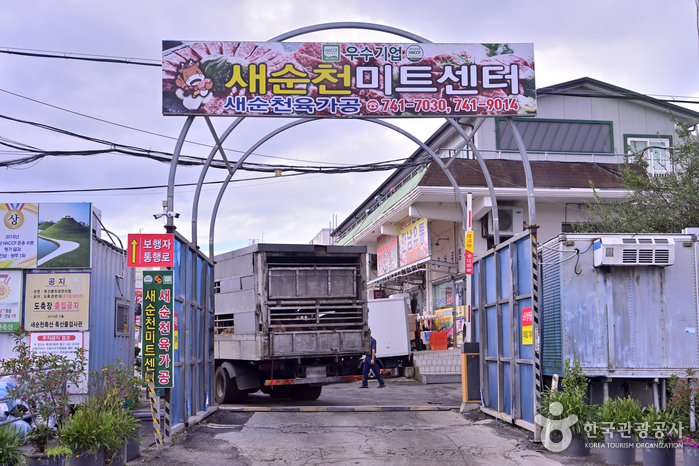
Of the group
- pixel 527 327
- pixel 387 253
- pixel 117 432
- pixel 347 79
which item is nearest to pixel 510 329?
pixel 527 327

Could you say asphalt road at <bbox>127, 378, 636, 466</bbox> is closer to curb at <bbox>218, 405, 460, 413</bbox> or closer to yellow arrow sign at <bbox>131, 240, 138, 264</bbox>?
curb at <bbox>218, 405, 460, 413</bbox>

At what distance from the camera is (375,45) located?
38.4ft

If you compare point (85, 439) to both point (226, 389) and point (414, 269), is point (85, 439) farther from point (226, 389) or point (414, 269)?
point (414, 269)

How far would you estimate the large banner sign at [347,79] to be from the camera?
1146 centimetres

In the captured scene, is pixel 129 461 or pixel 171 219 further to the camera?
pixel 171 219

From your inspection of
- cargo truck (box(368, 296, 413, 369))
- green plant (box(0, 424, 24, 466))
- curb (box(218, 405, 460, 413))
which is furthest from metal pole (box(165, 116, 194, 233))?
cargo truck (box(368, 296, 413, 369))

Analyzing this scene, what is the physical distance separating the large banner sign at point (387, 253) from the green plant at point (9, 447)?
27182 mm

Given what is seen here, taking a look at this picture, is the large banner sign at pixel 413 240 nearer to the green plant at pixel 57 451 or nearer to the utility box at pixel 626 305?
the utility box at pixel 626 305

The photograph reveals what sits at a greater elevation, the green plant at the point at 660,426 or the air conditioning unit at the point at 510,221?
the air conditioning unit at the point at 510,221

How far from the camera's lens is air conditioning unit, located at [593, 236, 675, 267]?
35.7 ft

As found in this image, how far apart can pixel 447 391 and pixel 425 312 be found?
1242 centimetres

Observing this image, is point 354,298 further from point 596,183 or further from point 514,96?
point 596,183

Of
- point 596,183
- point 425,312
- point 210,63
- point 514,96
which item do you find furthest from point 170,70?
point 425,312

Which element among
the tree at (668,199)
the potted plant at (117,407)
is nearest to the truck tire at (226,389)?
the potted plant at (117,407)
